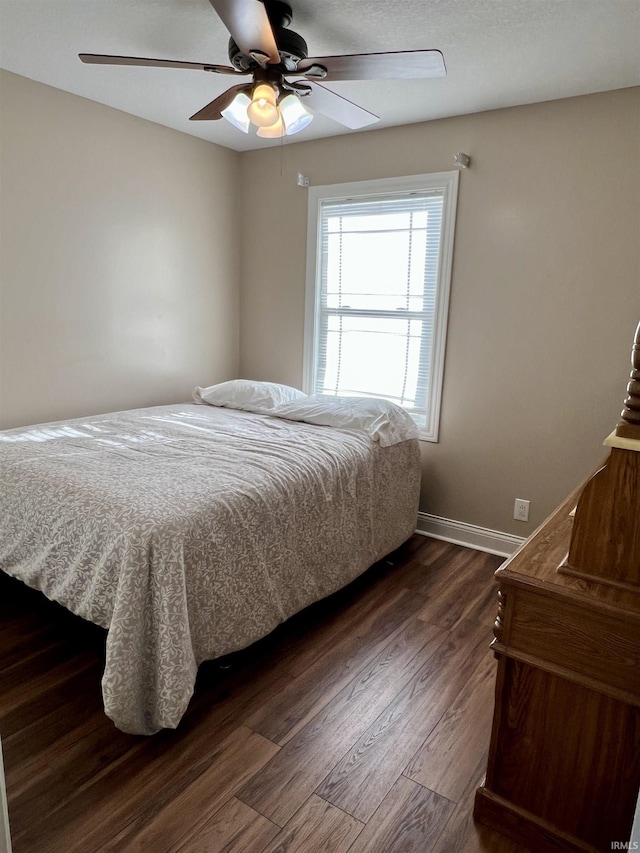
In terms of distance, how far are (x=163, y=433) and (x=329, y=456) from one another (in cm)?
90

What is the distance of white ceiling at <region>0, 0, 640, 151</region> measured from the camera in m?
1.93

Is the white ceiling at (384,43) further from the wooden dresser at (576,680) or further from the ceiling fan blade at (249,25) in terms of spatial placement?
the wooden dresser at (576,680)

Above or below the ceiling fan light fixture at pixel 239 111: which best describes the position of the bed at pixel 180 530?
below

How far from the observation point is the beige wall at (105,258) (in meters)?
2.76

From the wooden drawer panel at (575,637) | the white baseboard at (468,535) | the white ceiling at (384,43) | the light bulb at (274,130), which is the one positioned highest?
the white ceiling at (384,43)

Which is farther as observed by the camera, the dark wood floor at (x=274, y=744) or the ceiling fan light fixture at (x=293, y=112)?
the ceiling fan light fixture at (x=293, y=112)

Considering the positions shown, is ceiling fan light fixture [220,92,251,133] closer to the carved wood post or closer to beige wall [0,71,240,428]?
beige wall [0,71,240,428]

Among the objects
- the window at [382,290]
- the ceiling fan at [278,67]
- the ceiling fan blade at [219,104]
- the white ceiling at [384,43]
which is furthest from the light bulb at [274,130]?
the window at [382,290]

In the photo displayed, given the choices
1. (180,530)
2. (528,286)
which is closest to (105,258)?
(180,530)

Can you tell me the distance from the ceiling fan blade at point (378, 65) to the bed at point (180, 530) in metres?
1.51

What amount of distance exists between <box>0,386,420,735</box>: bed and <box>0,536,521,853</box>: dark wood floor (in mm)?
170

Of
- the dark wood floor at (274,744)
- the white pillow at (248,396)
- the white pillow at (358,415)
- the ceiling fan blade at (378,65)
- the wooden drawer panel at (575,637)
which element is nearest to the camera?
the wooden drawer panel at (575,637)

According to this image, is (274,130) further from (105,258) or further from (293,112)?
(105,258)

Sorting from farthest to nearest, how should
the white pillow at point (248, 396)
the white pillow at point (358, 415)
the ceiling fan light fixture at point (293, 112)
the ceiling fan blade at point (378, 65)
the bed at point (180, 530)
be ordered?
1. the white pillow at point (248, 396)
2. the white pillow at point (358, 415)
3. the ceiling fan light fixture at point (293, 112)
4. the ceiling fan blade at point (378, 65)
5. the bed at point (180, 530)
